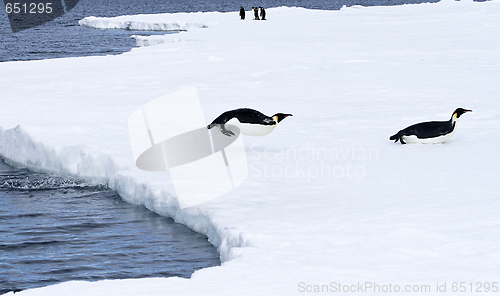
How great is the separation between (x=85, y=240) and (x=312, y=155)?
3.19 metres

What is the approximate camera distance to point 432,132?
8.08m

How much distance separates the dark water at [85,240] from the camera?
5.35 m

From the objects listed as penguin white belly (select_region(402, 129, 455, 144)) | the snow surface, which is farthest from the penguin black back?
penguin white belly (select_region(402, 129, 455, 144))

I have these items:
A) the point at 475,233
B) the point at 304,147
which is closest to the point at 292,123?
the point at 304,147

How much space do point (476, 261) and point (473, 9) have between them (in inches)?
1171

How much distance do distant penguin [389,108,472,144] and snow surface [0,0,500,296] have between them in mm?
142

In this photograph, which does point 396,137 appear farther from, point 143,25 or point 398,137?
point 143,25

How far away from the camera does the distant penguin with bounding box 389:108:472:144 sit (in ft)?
26.3

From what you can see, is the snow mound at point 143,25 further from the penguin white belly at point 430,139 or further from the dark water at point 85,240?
the dark water at point 85,240

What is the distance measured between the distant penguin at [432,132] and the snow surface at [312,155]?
142 mm

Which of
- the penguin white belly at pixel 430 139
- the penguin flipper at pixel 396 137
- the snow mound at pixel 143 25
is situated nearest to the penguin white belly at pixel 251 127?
the penguin flipper at pixel 396 137

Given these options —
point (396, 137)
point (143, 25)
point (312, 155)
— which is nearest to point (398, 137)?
point (396, 137)

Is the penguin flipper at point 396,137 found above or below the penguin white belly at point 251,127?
below

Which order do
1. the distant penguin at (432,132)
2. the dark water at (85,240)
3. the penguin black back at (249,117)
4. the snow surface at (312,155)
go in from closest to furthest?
the snow surface at (312,155), the dark water at (85,240), the penguin black back at (249,117), the distant penguin at (432,132)
